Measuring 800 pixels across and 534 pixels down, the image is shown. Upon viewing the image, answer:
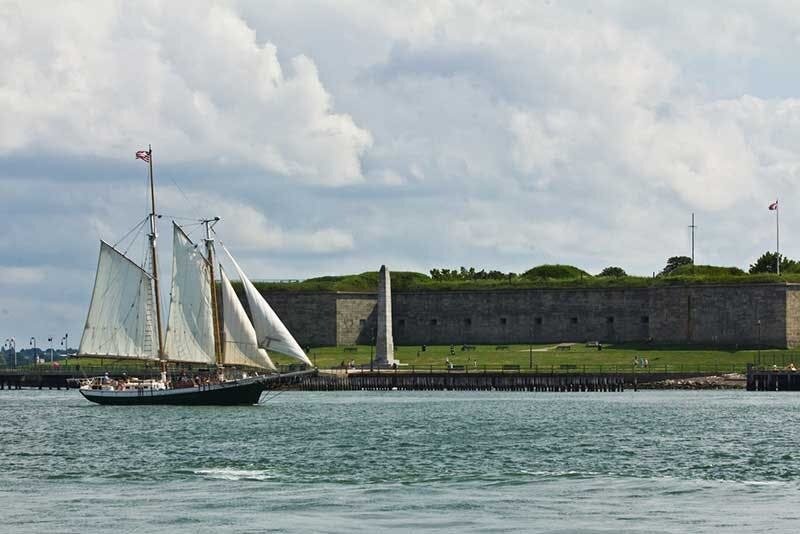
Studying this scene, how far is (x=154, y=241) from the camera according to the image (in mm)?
81312

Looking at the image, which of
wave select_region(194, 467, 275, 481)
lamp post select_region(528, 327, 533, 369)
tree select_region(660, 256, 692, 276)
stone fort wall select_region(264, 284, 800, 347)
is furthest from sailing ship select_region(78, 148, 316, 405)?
tree select_region(660, 256, 692, 276)

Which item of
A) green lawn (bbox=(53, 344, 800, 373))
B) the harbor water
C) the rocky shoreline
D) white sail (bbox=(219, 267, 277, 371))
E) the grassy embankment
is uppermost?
the grassy embankment

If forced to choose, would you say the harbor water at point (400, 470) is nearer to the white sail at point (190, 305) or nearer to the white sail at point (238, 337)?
the white sail at point (238, 337)

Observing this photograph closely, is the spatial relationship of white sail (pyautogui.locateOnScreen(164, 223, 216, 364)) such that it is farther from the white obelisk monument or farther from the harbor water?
the white obelisk monument

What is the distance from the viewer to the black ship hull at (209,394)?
250 feet

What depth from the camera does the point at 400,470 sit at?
43.4 metres

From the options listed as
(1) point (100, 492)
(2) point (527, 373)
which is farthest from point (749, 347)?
(1) point (100, 492)

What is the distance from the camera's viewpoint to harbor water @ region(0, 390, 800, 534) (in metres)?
33.5

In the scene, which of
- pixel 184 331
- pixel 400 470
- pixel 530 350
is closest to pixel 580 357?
pixel 530 350

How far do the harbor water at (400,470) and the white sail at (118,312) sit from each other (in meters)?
3.82

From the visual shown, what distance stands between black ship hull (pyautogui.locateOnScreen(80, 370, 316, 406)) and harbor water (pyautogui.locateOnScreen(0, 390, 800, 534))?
849 mm

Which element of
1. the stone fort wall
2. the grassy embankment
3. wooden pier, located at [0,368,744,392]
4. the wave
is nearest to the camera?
the wave

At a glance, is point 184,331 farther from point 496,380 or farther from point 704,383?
point 704,383

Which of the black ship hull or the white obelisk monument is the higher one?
the white obelisk monument
